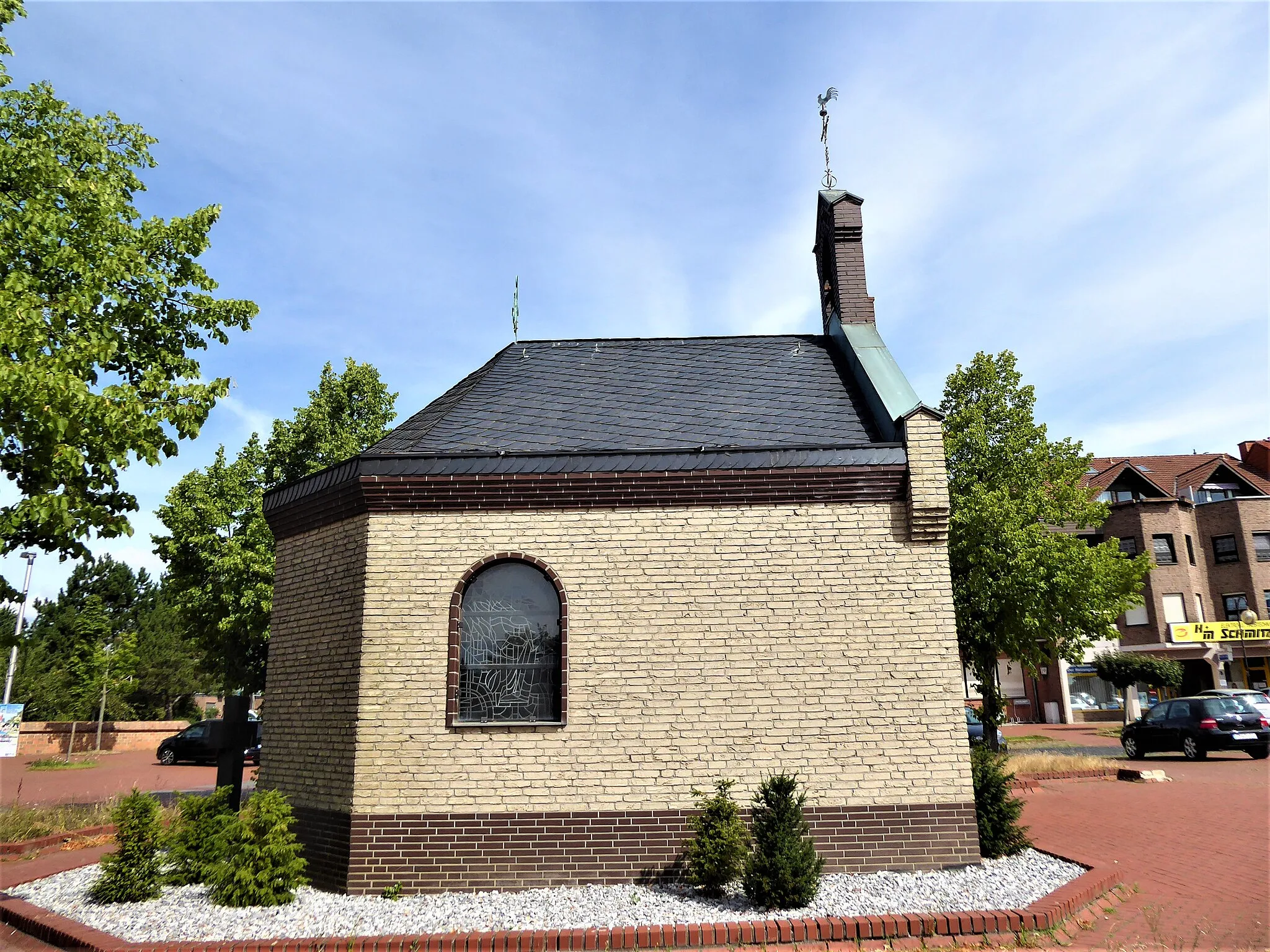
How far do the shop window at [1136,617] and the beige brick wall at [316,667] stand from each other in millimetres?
40629

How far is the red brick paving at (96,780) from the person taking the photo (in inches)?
713

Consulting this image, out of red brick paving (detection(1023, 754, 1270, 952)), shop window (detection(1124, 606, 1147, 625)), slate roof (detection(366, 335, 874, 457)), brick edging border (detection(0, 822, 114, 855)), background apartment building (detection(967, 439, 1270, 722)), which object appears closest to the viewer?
red brick paving (detection(1023, 754, 1270, 952))

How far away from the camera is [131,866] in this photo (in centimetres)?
808

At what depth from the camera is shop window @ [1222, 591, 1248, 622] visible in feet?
128

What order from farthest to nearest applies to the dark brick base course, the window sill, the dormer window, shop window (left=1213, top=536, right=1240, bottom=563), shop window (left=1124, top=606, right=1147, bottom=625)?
the dormer window
shop window (left=1213, top=536, right=1240, bottom=563)
shop window (left=1124, top=606, right=1147, bottom=625)
the window sill
the dark brick base course

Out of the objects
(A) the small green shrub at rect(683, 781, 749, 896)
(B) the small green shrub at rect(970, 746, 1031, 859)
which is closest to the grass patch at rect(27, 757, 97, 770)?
(A) the small green shrub at rect(683, 781, 749, 896)

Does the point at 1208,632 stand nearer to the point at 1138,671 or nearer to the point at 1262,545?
the point at 1262,545

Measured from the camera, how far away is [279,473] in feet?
74.1

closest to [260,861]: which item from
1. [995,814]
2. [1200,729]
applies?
[995,814]

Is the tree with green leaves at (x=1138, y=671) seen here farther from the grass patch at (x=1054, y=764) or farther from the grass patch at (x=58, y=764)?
the grass patch at (x=58, y=764)

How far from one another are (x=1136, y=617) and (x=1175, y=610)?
5.51 feet

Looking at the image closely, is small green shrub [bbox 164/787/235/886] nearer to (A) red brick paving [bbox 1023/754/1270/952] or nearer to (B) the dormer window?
(A) red brick paving [bbox 1023/754/1270/952]

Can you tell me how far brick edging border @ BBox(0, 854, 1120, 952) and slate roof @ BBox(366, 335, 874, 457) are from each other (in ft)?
15.6

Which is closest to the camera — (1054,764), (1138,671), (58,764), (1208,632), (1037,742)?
(1054,764)
